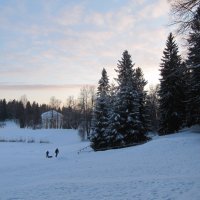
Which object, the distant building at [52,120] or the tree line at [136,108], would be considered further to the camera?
the distant building at [52,120]

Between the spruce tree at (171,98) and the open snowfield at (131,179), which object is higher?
the spruce tree at (171,98)

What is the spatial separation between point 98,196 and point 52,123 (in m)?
123

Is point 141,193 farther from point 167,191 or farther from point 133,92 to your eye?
point 133,92

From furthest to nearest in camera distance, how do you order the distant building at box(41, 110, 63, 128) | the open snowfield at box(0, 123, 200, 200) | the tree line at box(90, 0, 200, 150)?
the distant building at box(41, 110, 63, 128)
the tree line at box(90, 0, 200, 150)
the open snowfield at box(0, 123, 200, 200)

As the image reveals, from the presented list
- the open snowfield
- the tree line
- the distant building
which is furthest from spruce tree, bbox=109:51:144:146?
the distant building

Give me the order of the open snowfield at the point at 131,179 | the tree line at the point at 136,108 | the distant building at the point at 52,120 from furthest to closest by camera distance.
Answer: the distant building at the point at 52,120 < the tree line at the point at 136,108 < the open snowfield at the point at 131,179

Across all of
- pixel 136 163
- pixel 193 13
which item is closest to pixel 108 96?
pixel 136 163

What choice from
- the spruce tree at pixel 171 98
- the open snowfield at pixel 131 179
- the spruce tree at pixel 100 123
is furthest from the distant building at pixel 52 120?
the open snowfield at pixel 131 179

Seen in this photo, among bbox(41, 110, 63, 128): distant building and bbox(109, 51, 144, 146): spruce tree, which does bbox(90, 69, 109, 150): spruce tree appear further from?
bbox(41, 110, 63, 128): distant building

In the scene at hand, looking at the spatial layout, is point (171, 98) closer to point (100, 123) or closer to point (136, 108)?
point (136, 108)

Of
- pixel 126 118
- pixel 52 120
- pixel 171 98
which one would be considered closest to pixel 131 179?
pixel 126 118

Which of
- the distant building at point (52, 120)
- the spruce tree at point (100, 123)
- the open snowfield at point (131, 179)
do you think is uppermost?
the distant building at point (52, 120)

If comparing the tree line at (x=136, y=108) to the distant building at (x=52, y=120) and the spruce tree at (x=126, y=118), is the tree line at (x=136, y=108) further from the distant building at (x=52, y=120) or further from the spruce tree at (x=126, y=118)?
the distant building at (x=52, y=120)

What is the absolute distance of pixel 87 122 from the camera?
8262 cm
